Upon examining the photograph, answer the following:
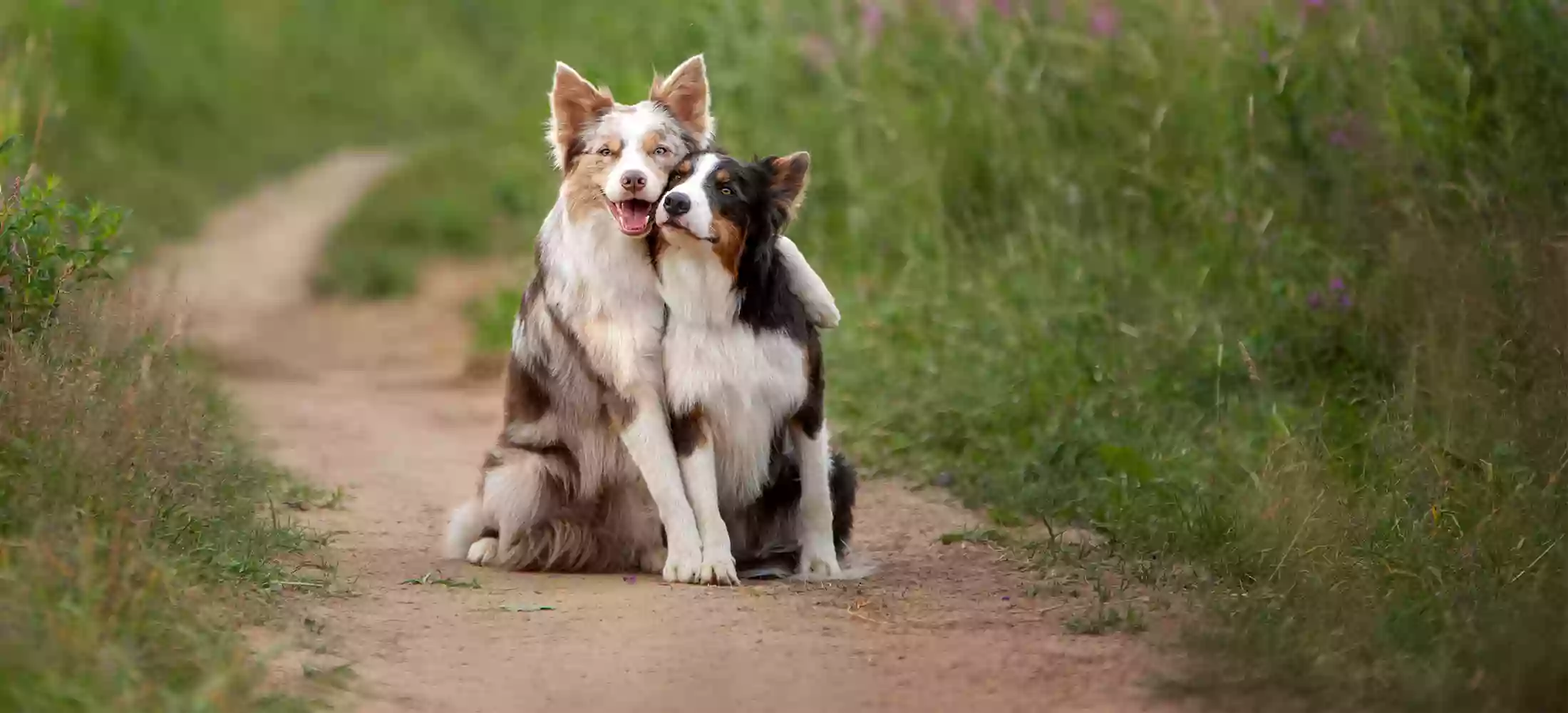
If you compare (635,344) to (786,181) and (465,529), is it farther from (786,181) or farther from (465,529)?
(465,529)

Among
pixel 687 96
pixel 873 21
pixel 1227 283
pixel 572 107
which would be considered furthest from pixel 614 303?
pixel 873 21

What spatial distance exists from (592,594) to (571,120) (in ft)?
4.96

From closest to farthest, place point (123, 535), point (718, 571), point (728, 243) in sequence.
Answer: point (123, 535)
point (728, 243)
point (718, 571)

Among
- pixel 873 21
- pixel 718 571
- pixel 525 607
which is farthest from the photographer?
pixel 873 21

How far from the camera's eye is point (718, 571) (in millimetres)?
5844

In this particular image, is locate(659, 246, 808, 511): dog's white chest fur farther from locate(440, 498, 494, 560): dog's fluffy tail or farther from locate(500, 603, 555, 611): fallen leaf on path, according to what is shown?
locate(440, 498, 494, 560): dog's fluffy tail

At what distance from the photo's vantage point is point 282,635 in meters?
4.86

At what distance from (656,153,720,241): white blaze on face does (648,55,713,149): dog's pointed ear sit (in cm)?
42

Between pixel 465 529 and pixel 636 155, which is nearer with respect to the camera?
pixel 636 155

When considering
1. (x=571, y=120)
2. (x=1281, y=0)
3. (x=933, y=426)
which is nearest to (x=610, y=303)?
(x=571, y=120)

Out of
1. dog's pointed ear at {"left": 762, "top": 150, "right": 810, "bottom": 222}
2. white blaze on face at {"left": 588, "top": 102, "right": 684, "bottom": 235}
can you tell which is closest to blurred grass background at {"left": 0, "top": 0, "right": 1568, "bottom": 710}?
dog's pointed ear at {"left": 762, "top": 150, "right": 810, "bottom": 222}

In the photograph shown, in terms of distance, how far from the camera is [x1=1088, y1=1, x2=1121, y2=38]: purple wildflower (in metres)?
9.62

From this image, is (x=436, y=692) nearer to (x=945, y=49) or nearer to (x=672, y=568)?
(x=672, y=568)

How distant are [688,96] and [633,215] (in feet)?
1.89
